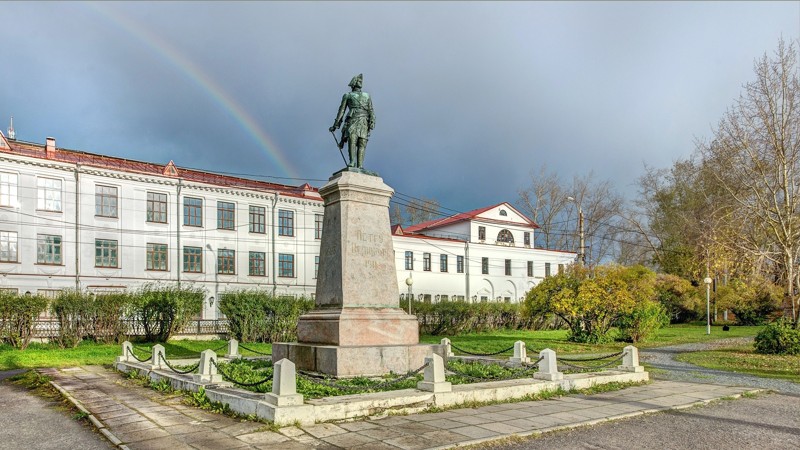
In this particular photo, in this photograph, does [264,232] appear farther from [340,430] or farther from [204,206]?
[340,430]

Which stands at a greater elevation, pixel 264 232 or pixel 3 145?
pixel 3 145

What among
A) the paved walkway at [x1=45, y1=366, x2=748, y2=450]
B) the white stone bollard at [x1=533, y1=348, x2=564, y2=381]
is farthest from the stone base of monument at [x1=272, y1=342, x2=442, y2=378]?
the white stone bollard at [x1=533, y1=348, x2=564, y2=381]

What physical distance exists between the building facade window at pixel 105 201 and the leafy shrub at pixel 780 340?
3276cm

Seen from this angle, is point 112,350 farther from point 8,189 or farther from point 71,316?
point 8,189

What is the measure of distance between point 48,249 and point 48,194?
3056mm

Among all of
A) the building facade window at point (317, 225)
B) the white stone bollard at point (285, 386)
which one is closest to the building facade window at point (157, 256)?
the building facade window at point (317, 225)

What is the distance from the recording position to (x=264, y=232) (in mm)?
Result: 39719

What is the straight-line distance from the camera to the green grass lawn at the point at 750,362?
15303 millimetres

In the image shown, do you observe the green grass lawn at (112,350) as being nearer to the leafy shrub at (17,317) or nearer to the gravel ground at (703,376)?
the leafy shrub at (17,317)

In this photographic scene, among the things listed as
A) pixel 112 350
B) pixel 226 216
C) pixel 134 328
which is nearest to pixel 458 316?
pixel 134 328

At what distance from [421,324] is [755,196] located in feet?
56.7

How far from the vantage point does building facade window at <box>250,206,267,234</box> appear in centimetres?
3934

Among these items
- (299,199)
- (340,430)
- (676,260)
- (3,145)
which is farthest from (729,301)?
(3,145)

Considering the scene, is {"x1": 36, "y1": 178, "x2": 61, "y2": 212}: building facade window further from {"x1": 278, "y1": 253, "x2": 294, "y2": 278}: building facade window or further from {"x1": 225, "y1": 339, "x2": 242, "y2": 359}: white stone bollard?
{"x1": 225, "y1": 339, "x2": 242, "y2": 359}: white stone bollard
